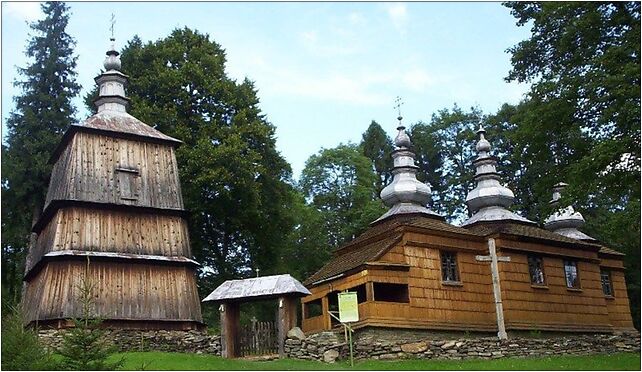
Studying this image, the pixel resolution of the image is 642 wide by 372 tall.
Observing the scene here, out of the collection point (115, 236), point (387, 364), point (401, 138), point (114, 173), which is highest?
point (401, 138)

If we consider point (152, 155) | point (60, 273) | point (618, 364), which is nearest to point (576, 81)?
point (618, 364)

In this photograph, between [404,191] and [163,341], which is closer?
[163,341]

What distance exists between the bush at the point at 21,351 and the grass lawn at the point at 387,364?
9.20ft

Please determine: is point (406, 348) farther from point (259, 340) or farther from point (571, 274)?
point (571, 274)

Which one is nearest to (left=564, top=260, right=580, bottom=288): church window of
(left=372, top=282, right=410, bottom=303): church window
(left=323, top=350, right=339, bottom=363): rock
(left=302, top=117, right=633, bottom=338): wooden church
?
(left=302, top=117, right=633, bottom=338): wooden church

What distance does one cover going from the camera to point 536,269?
27.8 m

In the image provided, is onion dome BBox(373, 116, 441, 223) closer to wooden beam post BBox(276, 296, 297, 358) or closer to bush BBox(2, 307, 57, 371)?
wooden beam post BBox(276, 296, 297, 358)

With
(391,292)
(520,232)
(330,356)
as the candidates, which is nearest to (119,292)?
(330,356)

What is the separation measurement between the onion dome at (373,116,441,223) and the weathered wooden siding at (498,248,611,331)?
183 inches

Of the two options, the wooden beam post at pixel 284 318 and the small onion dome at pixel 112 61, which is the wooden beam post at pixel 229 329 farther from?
the small onion dome at pixel 112 61

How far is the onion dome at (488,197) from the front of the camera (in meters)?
32.0

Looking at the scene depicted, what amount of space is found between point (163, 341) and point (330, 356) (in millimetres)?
6434

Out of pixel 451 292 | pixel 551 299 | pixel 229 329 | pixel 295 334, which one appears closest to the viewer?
pixel 295 334

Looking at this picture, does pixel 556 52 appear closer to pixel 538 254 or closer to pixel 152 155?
pixel 538 254
